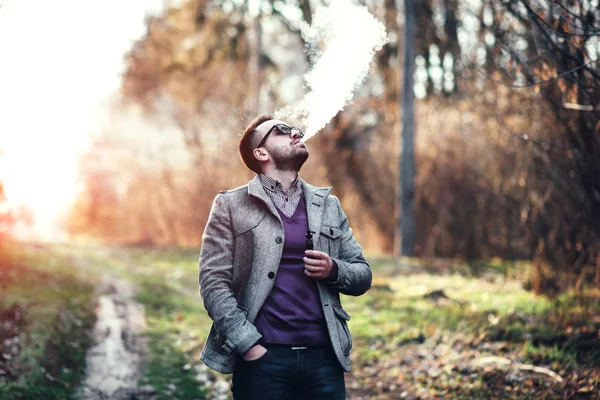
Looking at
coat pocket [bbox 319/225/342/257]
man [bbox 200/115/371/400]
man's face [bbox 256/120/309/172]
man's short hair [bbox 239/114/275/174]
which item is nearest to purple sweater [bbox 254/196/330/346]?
man [bbox 200/115/371/400]

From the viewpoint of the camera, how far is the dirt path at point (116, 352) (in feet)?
21.3

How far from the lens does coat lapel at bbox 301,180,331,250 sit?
3434mm

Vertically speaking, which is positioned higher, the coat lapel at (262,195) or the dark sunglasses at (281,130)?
the dark sunglasses at (281,130)

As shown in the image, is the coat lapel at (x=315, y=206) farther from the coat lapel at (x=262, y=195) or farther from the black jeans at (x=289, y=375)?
the black jeans at (x=289, y=375)

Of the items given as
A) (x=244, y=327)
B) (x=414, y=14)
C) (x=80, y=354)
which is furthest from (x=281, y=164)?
(x=414, y=14)

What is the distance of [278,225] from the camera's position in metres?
3.40

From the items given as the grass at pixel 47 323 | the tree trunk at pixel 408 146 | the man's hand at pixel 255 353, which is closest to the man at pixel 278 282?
the man's hand at pixel 255 353

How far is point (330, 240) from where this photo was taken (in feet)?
11.5

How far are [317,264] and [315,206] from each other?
0.38m

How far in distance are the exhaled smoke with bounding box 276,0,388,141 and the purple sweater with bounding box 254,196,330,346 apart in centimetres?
66

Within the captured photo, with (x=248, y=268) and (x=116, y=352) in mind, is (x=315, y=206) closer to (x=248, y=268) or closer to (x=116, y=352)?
(x=248, y=268)

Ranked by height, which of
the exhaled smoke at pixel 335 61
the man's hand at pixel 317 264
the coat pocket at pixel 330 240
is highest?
the exhaled smoke at pixel 335 61

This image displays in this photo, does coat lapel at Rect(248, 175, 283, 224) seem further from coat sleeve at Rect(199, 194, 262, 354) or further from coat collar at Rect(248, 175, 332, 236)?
coat sleeve at Rect(199, 194, 262, 354)

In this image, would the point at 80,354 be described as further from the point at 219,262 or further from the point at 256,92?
the point at 256,92
